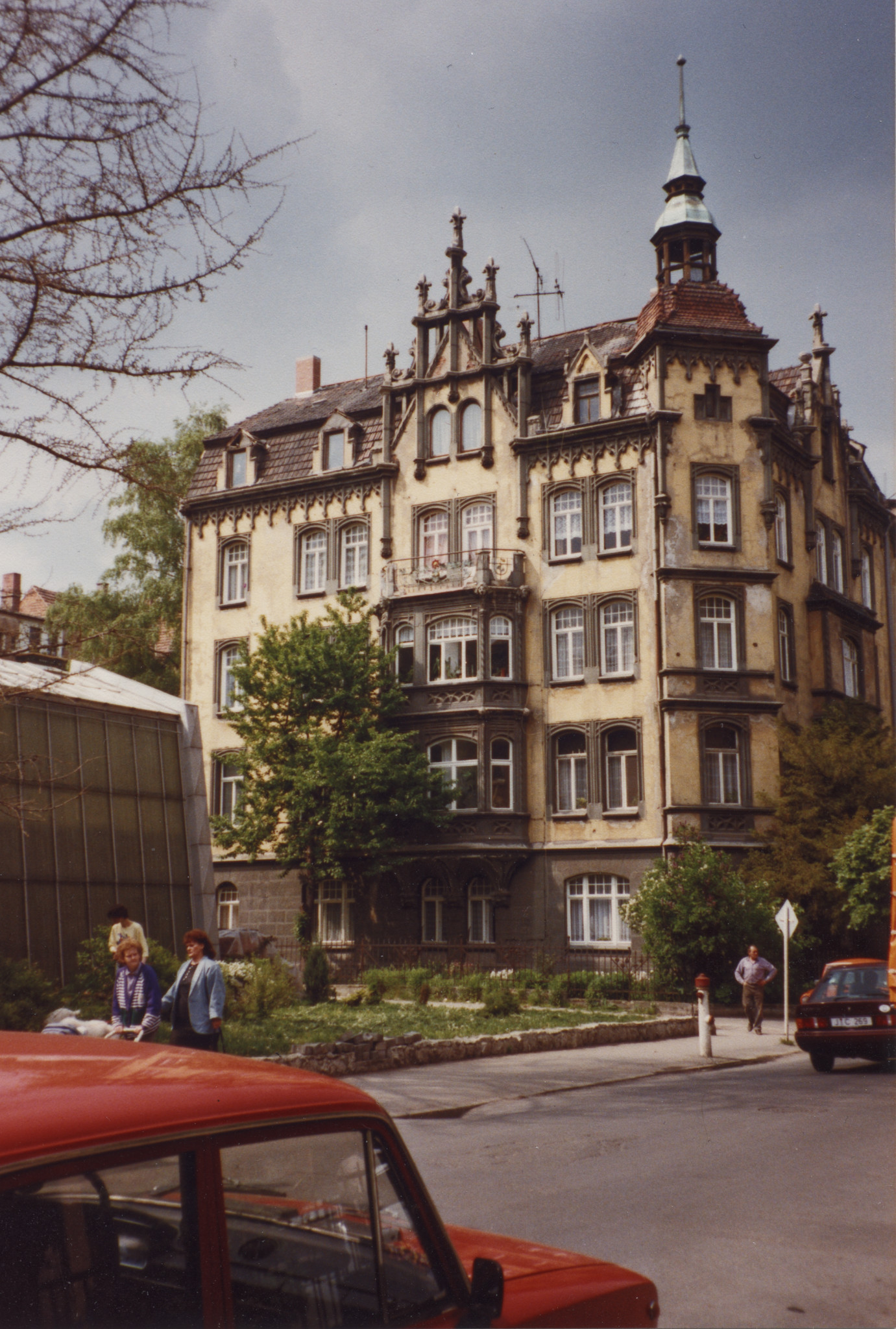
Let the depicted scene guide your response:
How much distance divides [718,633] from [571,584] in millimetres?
4550

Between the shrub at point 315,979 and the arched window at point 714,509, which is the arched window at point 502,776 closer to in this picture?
the arched window at point 714,509

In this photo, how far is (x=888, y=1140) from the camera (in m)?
10.5

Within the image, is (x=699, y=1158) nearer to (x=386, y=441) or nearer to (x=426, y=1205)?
(x=426, y=1205)

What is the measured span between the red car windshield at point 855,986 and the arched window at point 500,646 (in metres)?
19.4

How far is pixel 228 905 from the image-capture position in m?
38.5

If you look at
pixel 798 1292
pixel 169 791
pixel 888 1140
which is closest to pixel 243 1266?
pixel 798 1292

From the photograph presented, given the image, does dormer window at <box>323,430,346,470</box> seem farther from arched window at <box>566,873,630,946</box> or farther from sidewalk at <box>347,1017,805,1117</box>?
sidewalk at <box>347,1017,805,1117</box>

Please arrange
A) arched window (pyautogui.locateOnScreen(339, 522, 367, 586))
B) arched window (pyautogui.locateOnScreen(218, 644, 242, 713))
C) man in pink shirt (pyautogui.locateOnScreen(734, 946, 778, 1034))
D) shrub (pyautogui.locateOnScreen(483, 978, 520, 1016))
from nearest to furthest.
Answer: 1. man in pink shirt (pyautogui.locateOnScreen(734, 946, 778, 1034))
2. shrub (pyautogui.locateOnScreen(483, 978, 520, 1016))
3. arched window (pyautogui.locateOnScreen(339, 522, 367, 586))
4. arched window (pyautogui.locateOnScreen(218, 644, 242, 713))

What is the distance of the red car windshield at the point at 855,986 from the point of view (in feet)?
54.7

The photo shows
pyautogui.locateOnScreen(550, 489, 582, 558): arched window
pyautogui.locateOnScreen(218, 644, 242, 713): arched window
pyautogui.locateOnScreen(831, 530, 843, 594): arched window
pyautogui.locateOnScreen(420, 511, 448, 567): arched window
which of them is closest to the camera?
pyautogui.locateOnScreen(550, 489, 582, 558): arched window

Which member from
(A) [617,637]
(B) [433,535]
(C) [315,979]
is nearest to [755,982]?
(C) [315,979]

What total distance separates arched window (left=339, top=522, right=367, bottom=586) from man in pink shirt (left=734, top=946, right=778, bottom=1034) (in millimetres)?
19517

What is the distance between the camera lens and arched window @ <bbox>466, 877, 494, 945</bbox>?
35125 mm

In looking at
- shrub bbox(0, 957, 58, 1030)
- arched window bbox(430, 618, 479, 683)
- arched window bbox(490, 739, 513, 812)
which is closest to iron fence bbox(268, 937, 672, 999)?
arched window bbox(490, 739, 513, 812)
